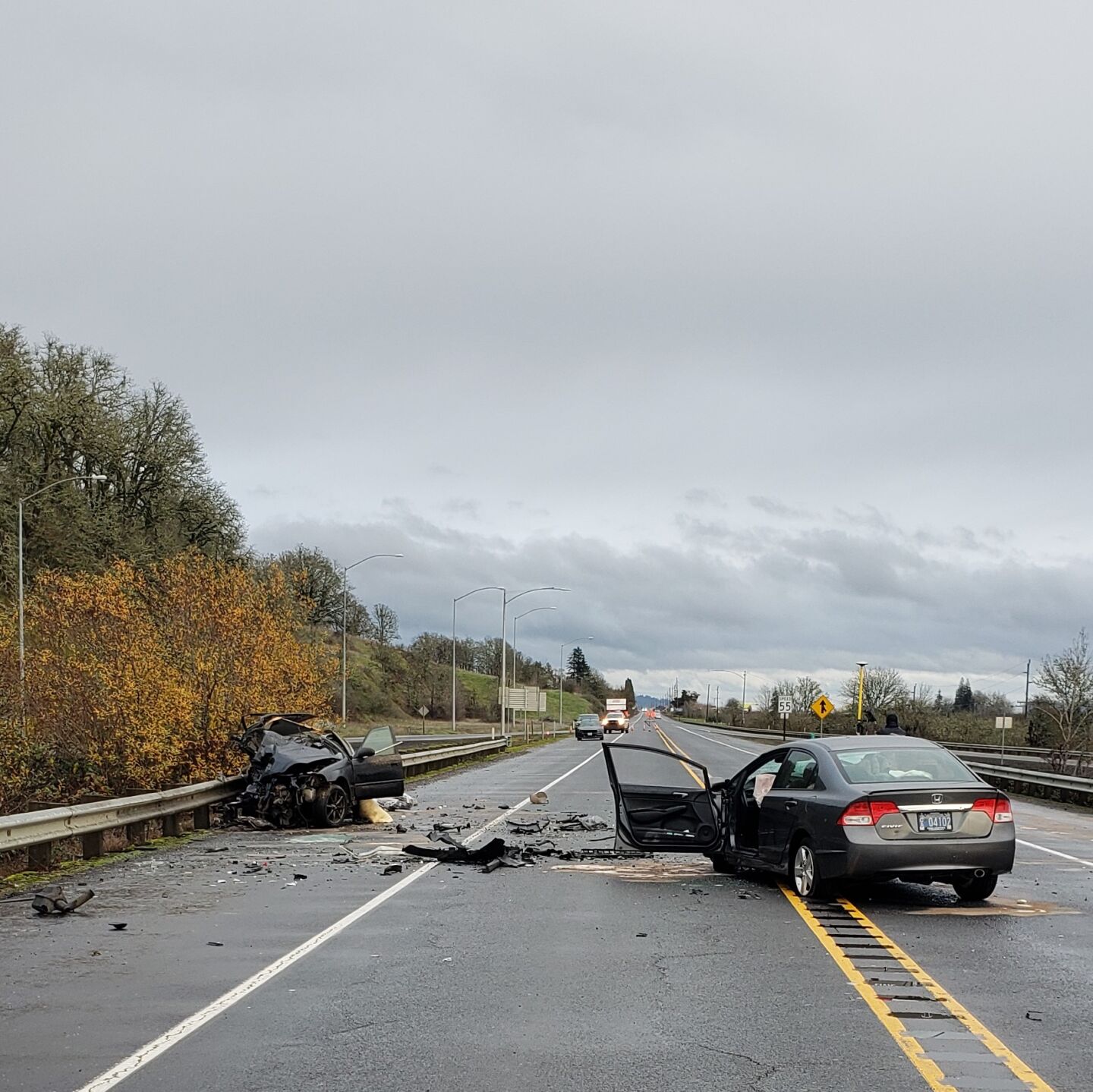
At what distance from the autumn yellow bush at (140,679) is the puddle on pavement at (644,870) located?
29.1 ft

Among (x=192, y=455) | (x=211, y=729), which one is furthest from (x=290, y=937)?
(x=192, y=455)

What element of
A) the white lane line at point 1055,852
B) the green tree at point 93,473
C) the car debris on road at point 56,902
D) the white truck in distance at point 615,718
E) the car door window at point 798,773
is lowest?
the white truck in distance at point 615,718

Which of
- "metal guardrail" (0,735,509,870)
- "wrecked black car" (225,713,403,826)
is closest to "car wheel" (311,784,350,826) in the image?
"wrecked black car" (225,713,403,826)

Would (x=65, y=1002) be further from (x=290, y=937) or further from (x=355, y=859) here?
(x=355, y=859)

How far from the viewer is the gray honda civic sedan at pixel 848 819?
11.5 m

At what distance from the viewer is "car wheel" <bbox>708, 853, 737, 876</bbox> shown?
560 inches

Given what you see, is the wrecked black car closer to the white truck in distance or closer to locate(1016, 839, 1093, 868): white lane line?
locate(1016, 839, 1093, 868): white lane line

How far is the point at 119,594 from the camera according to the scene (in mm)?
23547

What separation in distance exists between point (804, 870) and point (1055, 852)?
712 cm

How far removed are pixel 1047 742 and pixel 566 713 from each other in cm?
13548

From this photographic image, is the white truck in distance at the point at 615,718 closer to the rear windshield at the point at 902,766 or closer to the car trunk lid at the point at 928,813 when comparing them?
the rear windshield at the point at 902,766

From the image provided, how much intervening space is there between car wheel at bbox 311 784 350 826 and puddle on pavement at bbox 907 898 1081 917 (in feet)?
33.1

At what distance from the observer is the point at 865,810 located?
1148 centimetres

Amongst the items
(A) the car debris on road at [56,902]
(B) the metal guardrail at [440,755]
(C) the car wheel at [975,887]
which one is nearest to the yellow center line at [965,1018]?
(C) the car wheel at [975,887]
